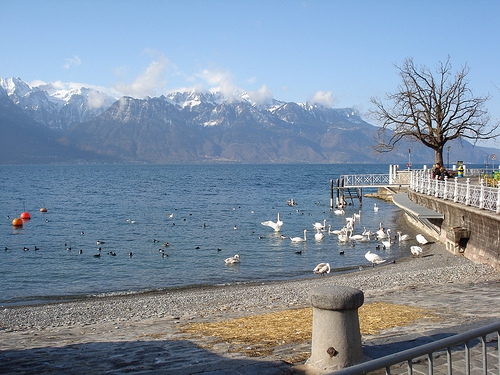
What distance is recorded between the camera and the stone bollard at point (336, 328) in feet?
21.4

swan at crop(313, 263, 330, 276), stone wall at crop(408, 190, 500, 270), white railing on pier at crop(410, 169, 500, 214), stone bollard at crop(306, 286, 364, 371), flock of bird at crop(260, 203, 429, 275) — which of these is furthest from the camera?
flock of bird at crop(260, 203, 429, 275)

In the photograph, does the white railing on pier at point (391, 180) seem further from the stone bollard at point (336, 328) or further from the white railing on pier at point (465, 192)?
the stone bollard at point (336, 328)

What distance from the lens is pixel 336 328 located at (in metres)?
6.59

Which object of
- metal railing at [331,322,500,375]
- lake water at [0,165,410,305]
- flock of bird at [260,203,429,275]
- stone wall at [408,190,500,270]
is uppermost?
metal railing at [331,322,500,375]

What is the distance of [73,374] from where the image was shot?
8047 millimetres

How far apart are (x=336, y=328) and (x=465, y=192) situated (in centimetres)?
1761

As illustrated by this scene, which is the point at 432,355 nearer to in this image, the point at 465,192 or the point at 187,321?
the point at 187,321

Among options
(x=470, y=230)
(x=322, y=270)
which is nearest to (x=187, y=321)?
(x=322, y=270)

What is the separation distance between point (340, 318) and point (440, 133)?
3437cm

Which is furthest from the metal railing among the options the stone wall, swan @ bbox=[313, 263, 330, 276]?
swan @ bbox=[313, 263, 330, 276]

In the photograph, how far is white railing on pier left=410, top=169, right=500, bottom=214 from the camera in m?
18.6

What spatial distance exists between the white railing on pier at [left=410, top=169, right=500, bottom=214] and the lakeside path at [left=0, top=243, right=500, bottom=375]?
2228mm

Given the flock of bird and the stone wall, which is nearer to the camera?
the stone wall

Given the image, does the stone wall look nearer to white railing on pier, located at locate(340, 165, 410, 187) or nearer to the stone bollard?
the stone bollard
